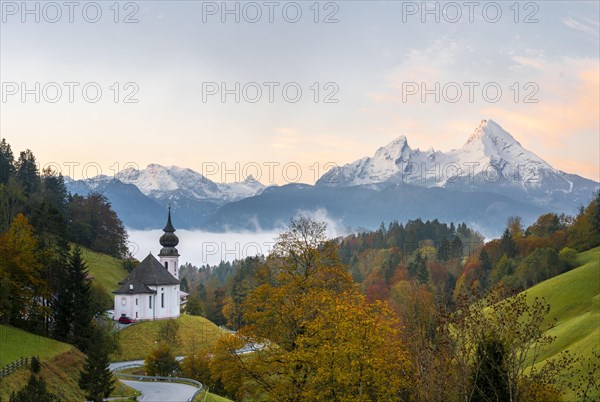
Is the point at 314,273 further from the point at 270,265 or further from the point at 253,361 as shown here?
the point at 253,361

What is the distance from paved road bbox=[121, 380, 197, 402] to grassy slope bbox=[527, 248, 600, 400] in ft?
97.2

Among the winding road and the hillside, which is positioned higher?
the hillside

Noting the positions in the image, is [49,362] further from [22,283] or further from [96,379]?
[22,283]

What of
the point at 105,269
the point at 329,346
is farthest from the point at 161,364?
the point at 105,269

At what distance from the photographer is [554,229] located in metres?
127

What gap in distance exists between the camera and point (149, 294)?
3784 inches

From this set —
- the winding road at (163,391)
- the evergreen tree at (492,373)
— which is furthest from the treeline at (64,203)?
the evergreen tree at (492,373)

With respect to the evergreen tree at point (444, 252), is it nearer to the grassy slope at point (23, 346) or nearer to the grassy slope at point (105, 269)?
the grassy slope at point (105, 269)

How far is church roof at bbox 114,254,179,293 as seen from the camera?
97.2 metres

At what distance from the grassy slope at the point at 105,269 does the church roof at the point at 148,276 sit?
322 inches

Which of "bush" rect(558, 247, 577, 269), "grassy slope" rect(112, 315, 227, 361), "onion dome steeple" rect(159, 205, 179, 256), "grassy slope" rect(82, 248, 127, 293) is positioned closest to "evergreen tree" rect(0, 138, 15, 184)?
"grassy slope" rect(82, 248, 127, 293)

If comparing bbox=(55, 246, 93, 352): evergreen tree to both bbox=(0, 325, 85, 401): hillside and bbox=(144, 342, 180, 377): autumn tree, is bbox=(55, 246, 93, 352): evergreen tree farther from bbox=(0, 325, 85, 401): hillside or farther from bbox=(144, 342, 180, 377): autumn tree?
bbox=(144, 342, 180, 377): autumn tree

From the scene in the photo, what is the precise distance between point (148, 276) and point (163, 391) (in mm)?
49872

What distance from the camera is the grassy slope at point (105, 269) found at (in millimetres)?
108438
